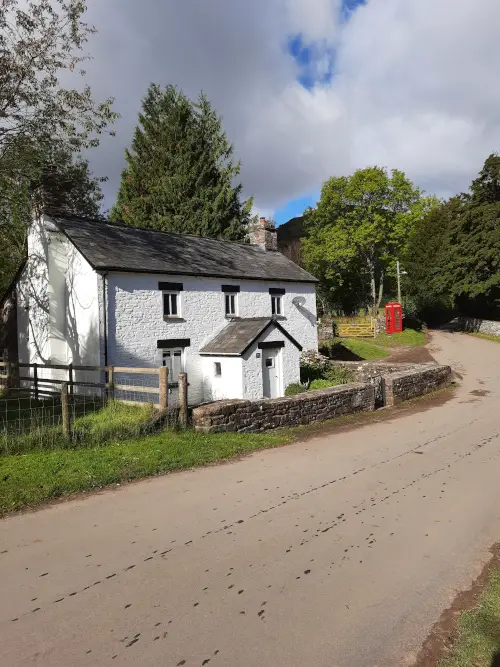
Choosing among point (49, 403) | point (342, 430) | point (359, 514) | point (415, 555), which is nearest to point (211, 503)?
point (359, 514)

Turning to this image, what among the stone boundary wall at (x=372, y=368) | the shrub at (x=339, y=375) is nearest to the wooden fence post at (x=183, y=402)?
the stone boundary wall at (x=372, y=368)

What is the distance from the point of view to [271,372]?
1908 cm

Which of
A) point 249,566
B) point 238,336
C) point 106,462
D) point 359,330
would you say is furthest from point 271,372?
point 359,330

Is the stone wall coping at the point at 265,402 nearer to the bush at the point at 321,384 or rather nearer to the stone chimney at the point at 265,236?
the bush at the point at 321,384

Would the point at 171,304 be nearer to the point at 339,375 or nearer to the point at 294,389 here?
the point at 294,389

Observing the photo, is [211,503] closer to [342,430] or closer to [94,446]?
[94,446]

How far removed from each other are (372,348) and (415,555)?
29680 millimetres

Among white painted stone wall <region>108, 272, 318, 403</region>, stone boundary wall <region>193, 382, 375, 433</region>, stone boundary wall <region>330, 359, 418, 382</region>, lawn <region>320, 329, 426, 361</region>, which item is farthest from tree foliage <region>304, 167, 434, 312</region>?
stone boundary wall <region>193, 382, 375, 433</region>

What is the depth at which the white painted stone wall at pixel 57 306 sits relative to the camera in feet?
56.3

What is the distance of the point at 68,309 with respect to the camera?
18.2 meters

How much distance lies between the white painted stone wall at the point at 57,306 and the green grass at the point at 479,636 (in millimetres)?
14564

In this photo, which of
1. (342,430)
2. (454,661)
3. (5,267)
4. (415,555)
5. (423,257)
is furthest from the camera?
(423,257)

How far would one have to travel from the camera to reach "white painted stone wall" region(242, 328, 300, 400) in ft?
58.0

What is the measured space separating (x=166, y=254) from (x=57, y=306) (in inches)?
196
